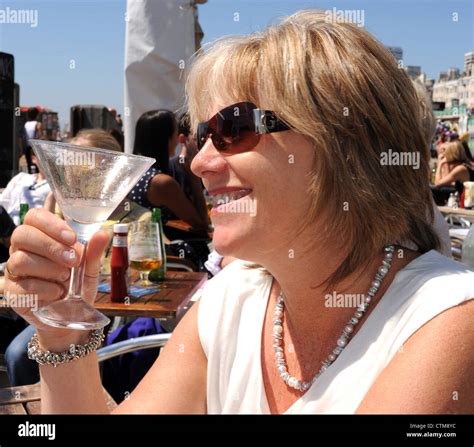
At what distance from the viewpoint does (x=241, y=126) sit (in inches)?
57.4

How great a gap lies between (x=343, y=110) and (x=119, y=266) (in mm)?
1880

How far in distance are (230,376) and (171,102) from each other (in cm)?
463

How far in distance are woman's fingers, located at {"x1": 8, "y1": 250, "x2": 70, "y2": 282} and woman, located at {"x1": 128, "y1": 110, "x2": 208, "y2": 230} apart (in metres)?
3.56

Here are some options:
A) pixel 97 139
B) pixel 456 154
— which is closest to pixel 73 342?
pixel 97 139

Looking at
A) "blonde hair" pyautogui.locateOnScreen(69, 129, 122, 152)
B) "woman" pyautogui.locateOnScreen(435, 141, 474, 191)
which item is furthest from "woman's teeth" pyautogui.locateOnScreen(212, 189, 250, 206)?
"woman" pyautogui.locateOnScreen(435, 141, 474, 191)

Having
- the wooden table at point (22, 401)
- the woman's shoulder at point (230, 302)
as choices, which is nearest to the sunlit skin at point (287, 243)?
the woman's shoulder at point (230, 302)

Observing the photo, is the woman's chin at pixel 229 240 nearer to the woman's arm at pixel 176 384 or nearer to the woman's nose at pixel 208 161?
the woman's nose at pixel 208 161

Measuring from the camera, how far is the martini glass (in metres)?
1.32

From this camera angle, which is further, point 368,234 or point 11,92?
point 11,92

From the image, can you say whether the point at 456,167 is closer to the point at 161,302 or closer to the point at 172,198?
the point at 172,198
